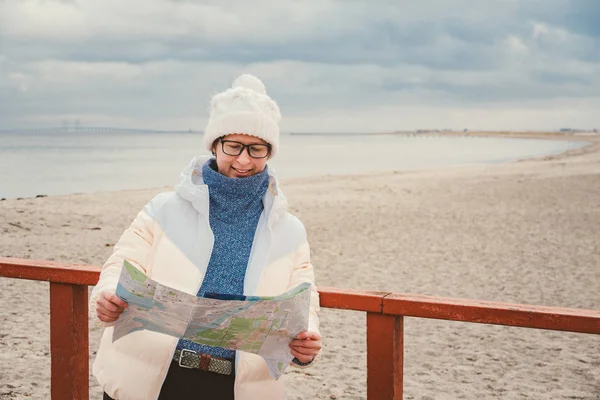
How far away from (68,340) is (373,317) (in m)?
1.44

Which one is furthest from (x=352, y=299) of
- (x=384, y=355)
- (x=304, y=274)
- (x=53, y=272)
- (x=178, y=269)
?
(x=53, y=272)

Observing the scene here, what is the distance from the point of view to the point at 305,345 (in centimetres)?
200

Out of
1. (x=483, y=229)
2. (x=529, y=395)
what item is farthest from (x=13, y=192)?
(x=529, y=395)

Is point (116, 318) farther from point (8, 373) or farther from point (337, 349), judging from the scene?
point (337, 349)

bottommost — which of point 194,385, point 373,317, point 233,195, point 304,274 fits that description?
point 194,385

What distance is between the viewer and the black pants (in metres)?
2.11

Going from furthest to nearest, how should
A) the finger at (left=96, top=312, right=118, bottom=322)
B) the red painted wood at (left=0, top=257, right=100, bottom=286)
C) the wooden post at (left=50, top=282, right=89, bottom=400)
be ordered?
the wooden post at (left=50, top=282, right=89, bottom=400) < the red painted wood at (left=0, top=257, right=100, bottom=286) < the finger at (left=96, top=312, right=118, bottom=322)

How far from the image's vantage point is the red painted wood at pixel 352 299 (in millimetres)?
2484

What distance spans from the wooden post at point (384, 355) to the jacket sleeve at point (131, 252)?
93cm

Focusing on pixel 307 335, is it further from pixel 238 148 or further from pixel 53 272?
pixel 53 272

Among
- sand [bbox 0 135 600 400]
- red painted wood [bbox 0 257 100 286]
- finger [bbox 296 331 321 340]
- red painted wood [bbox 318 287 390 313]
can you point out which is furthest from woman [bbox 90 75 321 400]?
sand [bbox 0 135 600 400]

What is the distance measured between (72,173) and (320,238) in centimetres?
3179

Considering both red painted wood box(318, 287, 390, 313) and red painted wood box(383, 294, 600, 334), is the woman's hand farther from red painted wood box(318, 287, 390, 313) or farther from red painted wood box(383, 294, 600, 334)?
red painted wood box(383, 294, 600, 334)

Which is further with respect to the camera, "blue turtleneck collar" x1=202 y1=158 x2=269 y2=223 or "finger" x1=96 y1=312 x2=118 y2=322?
"blue turtleneck collar" x1=202 y1=158 x2=269 y2=223
